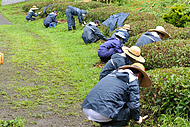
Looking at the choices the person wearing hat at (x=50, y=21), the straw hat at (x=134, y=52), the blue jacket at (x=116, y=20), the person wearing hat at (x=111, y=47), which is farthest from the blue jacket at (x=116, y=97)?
the person wearing hat at (x=50, y=21)

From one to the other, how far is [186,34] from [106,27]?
16.4ft

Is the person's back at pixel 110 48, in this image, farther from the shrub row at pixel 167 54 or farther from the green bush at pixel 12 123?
the green bush at pixel 12 123

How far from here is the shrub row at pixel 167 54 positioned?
6.19 metres

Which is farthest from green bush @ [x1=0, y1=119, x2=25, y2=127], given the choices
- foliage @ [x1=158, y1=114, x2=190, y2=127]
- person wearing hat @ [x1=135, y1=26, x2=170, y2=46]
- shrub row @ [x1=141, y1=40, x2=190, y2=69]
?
person wearing hat @ [x1=135, y1=26, x2=170, y2=46]

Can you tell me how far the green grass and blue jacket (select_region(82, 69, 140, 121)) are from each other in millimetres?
907

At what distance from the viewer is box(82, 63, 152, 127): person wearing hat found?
3518mm

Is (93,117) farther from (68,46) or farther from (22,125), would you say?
(68,46)

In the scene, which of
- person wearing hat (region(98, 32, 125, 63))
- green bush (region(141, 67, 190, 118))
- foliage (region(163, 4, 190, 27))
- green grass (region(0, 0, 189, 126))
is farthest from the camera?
foliage (region(163, 4, 190, 27))

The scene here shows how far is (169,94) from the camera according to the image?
441 cm

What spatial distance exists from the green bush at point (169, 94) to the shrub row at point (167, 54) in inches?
54.2

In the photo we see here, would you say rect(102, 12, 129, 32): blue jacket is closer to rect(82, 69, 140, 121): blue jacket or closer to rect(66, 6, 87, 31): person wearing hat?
rect(66, 6, 87, 31): person wearing hat

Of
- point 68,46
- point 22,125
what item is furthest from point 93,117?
point 68,46

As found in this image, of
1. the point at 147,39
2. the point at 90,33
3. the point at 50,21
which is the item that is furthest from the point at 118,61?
the point at 50,21

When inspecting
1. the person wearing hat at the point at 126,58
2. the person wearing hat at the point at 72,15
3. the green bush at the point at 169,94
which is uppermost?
the person wearing hat at the point at 126,58
